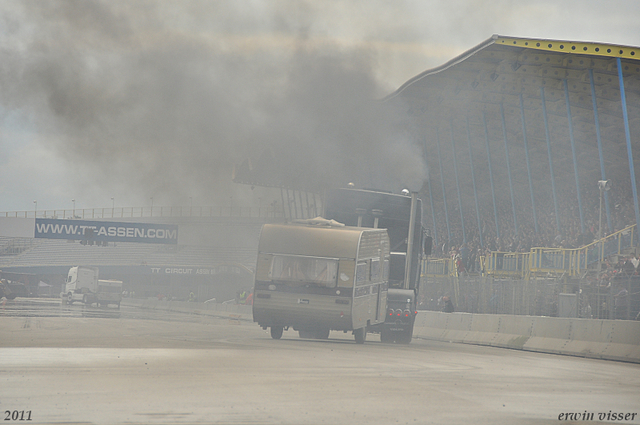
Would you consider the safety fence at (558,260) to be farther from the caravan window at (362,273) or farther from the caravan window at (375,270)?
the caravan window at (362,273)

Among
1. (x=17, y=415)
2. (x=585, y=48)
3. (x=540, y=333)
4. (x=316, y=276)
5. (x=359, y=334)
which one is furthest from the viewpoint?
(x=585, y=48)

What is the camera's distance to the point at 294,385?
10922mm

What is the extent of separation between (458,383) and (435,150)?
135 ft

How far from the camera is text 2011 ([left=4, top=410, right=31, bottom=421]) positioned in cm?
774

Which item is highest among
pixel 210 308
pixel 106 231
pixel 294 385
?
pixel 106 231

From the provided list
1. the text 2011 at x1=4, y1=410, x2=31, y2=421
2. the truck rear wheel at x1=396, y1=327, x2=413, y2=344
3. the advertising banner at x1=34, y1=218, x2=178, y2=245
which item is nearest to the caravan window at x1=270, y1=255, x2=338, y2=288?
the truck rear wheel at x1=396, y1=327, x2=413, y2=344

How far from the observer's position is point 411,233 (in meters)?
21.9

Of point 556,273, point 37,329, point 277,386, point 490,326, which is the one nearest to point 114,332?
point 37,329

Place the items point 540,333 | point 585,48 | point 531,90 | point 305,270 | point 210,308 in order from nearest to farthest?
point 305,270, point 540,333, point 585,48, point 531,90, point 210,308

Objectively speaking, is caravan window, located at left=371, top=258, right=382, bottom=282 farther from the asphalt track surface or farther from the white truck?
the white truck

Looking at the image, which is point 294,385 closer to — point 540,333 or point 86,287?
point 540,333

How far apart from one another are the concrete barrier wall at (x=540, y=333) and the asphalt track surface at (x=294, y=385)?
909mm

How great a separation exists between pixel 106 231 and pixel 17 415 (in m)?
66.8

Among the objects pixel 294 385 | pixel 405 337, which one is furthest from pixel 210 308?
pixel 294 385
